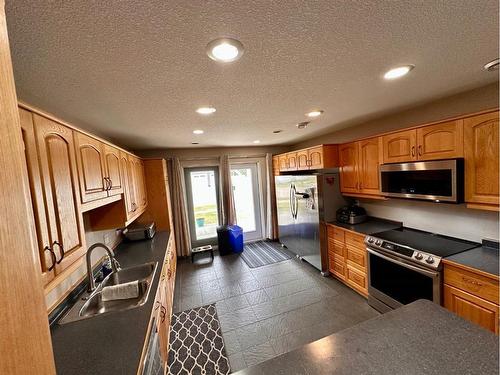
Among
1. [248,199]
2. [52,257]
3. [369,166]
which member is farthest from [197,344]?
[248,199]

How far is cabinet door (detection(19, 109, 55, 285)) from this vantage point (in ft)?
2.84

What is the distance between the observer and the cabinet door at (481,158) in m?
1.67

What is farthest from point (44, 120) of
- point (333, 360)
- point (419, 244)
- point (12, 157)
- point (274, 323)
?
point (419, 244)

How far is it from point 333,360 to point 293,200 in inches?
120

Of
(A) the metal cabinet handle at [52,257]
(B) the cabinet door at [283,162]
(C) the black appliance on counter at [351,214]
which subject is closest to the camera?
(A) the metal cabinet handle at [52,257]

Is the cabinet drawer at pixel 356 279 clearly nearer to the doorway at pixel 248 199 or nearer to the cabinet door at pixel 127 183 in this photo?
the doorway at pixel 248 199

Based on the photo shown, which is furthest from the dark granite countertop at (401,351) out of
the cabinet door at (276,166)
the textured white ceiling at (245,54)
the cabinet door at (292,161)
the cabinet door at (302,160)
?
the cabinet door at (276,166)

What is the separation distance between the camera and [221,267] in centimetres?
387

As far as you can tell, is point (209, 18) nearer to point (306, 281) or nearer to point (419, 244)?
point (419, 244)

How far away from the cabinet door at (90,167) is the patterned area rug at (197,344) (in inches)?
64.5

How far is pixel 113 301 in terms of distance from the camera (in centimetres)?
180

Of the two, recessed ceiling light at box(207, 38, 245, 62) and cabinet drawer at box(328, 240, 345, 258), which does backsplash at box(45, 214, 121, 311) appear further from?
cabinet drawer at box(328, 240, 345, 258)

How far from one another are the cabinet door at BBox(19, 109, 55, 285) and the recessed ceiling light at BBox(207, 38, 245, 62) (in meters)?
0.84

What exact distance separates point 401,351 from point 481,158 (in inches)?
69.2
